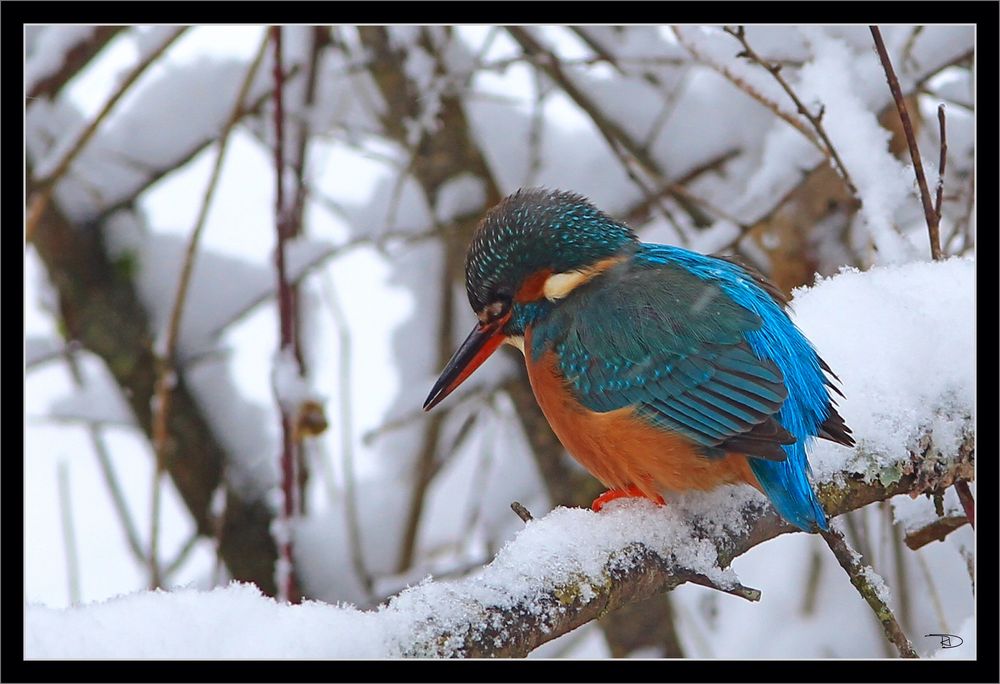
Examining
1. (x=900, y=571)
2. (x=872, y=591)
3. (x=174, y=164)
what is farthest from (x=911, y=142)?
(x=174, y=164)

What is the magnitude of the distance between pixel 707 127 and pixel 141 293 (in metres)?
1.56

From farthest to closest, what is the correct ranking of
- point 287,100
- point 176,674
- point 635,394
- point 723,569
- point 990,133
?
point 287,100, point 990,133, point 635,394, point 723,569, point 176,674

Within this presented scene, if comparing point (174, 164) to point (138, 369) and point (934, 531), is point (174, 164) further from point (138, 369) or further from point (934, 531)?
point (934, 531)

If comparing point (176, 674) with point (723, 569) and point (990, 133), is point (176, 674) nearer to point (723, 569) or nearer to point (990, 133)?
point (723, 569)

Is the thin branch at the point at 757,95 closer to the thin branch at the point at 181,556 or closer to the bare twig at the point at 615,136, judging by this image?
the bare twig at the point at 615,136

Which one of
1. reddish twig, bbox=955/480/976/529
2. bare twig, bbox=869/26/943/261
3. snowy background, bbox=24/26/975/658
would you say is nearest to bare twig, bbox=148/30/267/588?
snowy background, bbox=24/26/975/658

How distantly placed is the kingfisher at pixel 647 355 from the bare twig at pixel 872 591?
66mm

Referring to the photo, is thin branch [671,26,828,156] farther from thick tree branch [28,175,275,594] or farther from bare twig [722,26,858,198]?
thick tree branch [28,175,275,594]

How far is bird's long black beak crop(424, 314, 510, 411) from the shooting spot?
1.97 m

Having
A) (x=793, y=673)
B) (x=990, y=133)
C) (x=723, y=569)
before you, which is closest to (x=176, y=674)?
(x=723, y=569)

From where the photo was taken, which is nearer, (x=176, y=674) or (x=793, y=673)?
(x=176, y=674)

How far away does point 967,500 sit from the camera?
5.76 ft

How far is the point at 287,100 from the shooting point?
274 cm

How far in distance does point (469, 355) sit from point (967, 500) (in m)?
0.88
